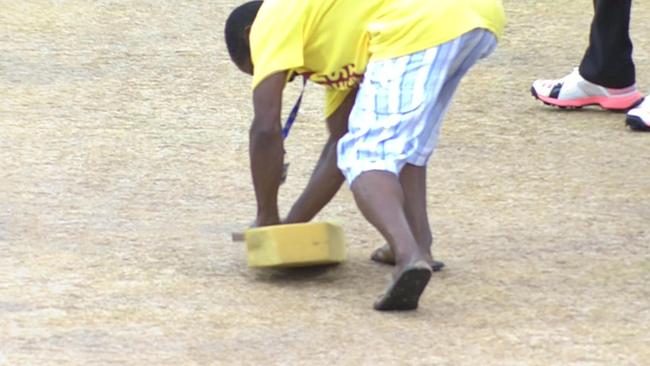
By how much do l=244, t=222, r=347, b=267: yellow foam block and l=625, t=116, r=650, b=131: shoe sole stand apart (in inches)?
102

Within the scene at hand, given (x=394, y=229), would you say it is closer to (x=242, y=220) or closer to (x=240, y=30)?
(x=240, y=30)

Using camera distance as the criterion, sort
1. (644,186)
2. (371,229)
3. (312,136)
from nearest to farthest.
Result: (371,229), (644,186), (312,136)

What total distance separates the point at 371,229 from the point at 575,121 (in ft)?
6.60

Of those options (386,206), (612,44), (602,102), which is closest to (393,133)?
(386,206)

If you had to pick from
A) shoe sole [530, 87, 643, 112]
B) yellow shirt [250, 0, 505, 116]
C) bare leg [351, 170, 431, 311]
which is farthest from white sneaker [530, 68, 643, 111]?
bare leg [351, 170, 431, 311]

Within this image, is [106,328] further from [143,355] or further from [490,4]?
[490,4]

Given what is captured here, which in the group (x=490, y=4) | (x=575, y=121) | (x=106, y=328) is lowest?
(x=575, y=121)

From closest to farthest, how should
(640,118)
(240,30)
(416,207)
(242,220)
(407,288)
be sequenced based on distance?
1. (407,288)
2. (240,30)
3. (416,207)
4. (242,220)
5. (640,118)

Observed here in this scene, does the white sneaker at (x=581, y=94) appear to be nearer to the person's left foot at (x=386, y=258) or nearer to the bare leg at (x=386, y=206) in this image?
the person's left foot at (x=386, y=258)

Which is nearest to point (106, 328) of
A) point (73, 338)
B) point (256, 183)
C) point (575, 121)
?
point (73, 338)

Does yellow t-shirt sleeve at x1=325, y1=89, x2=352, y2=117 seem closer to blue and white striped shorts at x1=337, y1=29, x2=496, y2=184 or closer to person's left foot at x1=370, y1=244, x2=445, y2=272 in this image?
blue and white striped shorts at x1=337, y1=29, x2=496, y2=184

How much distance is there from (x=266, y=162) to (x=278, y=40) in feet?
1.30

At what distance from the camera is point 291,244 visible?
5.10 meters

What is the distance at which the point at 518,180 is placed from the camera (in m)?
6.59
